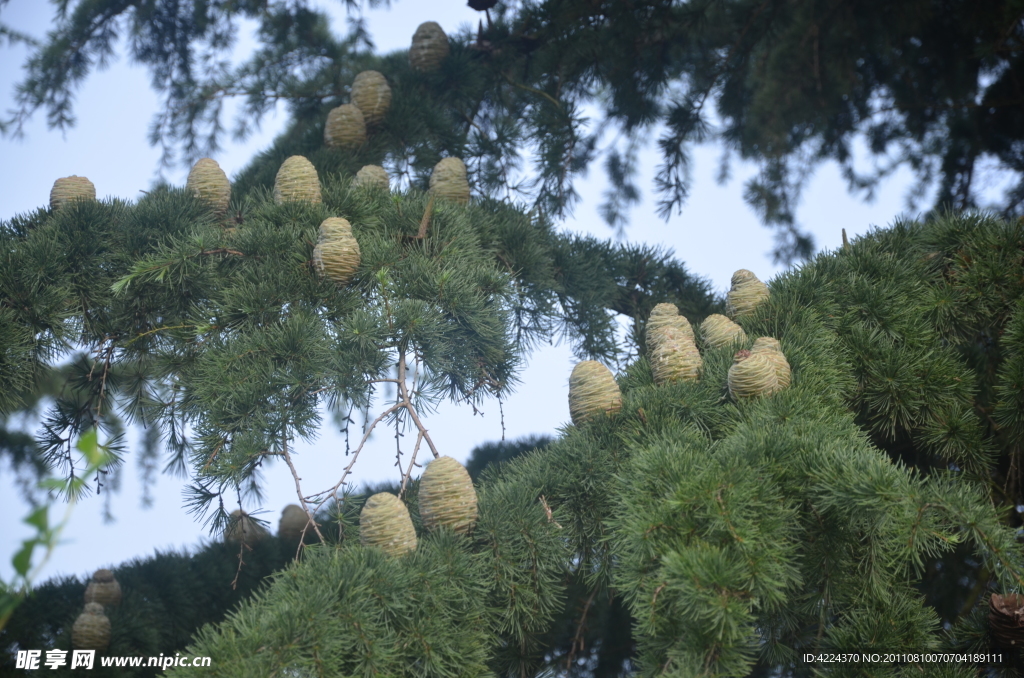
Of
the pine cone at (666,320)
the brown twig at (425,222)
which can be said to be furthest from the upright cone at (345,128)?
the pine cone at (666,320)

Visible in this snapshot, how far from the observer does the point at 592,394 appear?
91cm

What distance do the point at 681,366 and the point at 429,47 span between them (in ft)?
2.95

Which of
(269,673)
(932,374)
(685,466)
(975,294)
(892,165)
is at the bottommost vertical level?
(269,673)

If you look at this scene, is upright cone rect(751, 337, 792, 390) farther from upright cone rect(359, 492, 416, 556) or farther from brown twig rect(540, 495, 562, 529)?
upright cone rect(359, 492, 416, 556)

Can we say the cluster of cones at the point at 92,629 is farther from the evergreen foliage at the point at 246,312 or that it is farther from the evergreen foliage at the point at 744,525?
the evergreen foliage at the point at 744,525

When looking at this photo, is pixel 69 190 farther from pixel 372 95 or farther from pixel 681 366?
pixel 681 366


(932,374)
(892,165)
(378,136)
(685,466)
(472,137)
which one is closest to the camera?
(685,466)

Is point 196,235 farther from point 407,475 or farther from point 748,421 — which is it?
point 748,421

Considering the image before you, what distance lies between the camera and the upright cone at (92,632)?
3.73ft

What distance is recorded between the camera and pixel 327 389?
835 millimetres

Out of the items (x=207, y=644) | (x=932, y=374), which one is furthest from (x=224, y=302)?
(x=932, y=374)

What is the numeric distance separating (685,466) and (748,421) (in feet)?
0.54

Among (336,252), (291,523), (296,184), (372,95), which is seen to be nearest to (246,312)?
(336,252)

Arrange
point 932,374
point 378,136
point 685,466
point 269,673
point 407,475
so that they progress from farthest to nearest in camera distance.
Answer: point 378,136
point 932,374
point 407,475
point 685,466
point 269,673
